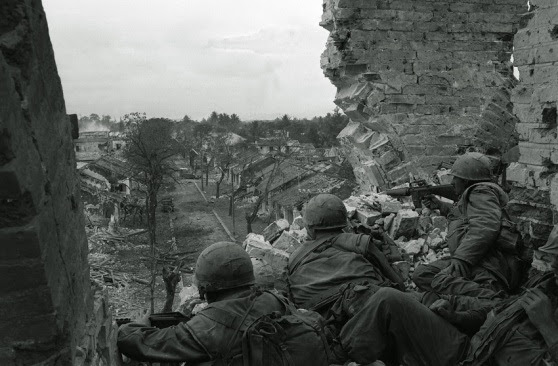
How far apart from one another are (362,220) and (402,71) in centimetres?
226

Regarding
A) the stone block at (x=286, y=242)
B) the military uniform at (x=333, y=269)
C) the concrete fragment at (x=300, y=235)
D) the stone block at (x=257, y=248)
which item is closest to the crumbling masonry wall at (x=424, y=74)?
the concrete fragment at (x=300, y=235)

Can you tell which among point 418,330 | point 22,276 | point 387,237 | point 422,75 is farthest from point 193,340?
point 422,75

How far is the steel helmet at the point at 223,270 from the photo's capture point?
3.13 meters

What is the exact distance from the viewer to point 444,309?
3.59m

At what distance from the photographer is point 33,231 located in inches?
72.3

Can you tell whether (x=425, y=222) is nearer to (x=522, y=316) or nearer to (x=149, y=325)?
(x=522, y=316)

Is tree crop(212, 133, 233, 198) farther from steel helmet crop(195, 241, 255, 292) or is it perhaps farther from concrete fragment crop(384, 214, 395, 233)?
steel helmet crop(195, 241, 255, 292)

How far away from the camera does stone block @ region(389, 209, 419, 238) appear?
6383 millimetres

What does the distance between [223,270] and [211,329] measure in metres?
0.38

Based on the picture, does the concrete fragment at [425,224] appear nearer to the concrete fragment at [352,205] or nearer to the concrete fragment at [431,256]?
the concrete fragment at [431,256]

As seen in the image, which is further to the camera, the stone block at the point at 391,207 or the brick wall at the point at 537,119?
the stone block at the point at 391,207

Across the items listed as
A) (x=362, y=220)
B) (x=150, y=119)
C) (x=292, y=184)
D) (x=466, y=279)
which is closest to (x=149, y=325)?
(x=466, y=279)

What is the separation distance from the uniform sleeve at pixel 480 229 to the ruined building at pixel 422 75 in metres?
3.21

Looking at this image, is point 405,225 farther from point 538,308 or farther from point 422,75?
point 538,308
